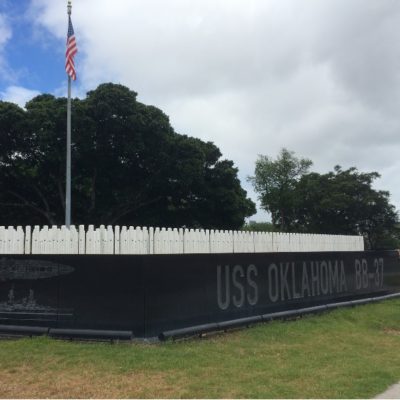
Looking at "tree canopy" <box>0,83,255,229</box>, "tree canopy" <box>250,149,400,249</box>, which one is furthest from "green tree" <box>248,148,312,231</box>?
"tree canopy" <box>0,83,255,229</box>

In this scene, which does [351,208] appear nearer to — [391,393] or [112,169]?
[112,169]

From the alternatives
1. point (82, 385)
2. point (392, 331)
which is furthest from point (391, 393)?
point (392, 331)

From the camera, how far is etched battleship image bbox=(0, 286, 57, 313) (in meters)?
9.27

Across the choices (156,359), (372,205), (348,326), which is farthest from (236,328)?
(372,205)

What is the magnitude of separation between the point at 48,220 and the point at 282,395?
31169mm

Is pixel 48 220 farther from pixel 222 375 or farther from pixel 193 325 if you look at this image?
pixel 222 375

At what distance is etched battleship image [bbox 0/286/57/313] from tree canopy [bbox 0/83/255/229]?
2100cm

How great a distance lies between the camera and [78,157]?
100ft

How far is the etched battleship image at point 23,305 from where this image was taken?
9.27 meters

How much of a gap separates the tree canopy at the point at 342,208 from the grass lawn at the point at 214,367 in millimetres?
46919

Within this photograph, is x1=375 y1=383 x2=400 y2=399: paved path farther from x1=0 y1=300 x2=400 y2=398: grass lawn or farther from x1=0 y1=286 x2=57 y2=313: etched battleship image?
x1=0 y1=286 x2=57 y2=313: etched battleship image

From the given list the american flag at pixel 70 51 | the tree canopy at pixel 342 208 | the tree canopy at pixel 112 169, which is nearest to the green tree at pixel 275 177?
the tree canopy at pixel 342 208

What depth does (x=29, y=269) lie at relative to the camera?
9.46 metres

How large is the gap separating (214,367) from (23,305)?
4.12 metres
